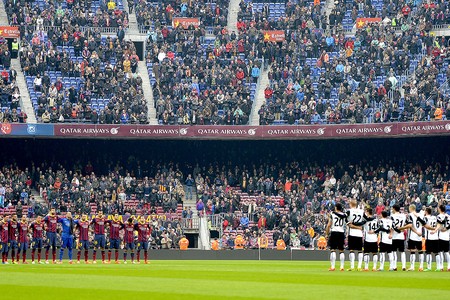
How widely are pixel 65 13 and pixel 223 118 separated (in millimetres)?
13561

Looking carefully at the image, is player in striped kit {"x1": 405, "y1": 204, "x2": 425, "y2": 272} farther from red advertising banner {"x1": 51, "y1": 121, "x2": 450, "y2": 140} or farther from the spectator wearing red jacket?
the spectator wearing red jacket

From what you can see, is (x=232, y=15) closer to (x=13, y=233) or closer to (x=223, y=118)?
(x=223, y=118)

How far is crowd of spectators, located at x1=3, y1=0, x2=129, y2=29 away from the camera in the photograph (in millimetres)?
66562

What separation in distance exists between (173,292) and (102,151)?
135ft

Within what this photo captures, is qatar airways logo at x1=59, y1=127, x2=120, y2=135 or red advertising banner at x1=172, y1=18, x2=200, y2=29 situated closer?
qatar airways logo at x1=59, y1=127, x2=120, y2=135

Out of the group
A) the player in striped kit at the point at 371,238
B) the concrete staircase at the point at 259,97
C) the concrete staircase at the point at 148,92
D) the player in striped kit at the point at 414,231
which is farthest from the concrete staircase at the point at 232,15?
the player in striped kit at the point at 371,238

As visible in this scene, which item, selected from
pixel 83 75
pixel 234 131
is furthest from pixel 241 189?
pixel 83 75

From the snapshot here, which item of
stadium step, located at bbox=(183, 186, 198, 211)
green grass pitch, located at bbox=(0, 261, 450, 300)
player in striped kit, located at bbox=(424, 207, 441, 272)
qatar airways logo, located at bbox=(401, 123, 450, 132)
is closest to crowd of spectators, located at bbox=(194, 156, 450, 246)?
stadium step, located at bbox=(183, 186, 198, 211)

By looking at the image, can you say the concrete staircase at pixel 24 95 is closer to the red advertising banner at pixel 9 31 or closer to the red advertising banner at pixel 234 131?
the red advertising banner at pixel 9 31

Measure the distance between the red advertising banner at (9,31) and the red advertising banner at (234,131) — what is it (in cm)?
965

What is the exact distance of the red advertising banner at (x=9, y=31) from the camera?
65.5 metres

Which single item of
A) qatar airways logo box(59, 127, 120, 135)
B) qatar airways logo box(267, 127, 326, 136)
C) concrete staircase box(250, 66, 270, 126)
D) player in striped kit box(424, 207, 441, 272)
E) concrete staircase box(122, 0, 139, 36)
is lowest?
player in striped kit box(424, 207, 441, 272)

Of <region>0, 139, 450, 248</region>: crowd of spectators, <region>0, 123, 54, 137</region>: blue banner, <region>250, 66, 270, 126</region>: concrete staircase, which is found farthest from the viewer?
<region>250, 66, 270, 126</region>: concrete staircase

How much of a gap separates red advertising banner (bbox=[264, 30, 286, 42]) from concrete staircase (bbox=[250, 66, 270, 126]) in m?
2.30
